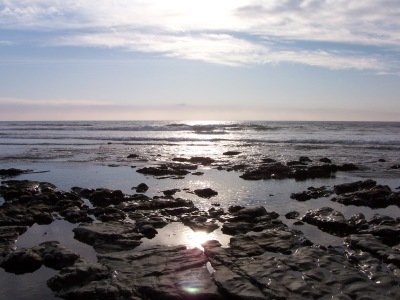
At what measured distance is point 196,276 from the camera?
9.44 meters

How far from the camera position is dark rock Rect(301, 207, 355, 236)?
1357 centimetres

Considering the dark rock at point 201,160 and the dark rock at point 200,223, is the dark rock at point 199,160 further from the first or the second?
the dark rock at point 200,223

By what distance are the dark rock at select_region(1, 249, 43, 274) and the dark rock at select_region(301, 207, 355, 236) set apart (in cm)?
854

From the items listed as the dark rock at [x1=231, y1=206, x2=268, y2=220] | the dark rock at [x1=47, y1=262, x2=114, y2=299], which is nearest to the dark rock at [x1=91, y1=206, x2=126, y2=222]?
the dark rock at [x1=231, y1=206, x2=268, y2=220]

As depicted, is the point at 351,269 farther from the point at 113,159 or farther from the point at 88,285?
the point at 113,159

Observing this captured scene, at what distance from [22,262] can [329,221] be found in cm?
920

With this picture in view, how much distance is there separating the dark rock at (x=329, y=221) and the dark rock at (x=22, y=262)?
8.54 meters

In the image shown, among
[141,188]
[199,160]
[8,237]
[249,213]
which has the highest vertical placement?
[199,160]

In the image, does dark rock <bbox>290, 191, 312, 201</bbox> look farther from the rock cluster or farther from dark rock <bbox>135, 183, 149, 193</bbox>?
dark rock <bbox>135, 183, 149, 193</bbox>

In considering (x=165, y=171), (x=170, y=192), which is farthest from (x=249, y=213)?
(x=165, y=171)

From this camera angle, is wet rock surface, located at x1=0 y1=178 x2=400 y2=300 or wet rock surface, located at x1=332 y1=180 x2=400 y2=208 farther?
wet rock surface, located at x1=332 y1=180 x2=400 y2=208

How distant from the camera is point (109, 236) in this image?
12547 mm

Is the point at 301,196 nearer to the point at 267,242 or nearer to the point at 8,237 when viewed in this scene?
the point at 267,242

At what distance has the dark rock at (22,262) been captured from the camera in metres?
10.3
